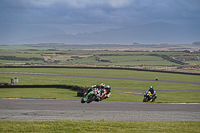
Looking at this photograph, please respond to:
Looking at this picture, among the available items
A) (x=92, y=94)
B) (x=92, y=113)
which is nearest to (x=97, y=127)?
(x=92, y=94)

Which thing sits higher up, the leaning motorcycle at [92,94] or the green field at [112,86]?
the leaning motorcycle at [92,94]

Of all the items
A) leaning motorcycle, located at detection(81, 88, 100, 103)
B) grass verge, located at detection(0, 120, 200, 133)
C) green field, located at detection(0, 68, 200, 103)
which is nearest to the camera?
grass verge, located at detection(0, 120, 200, 133)

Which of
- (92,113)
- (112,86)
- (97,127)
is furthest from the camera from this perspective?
(112,86)

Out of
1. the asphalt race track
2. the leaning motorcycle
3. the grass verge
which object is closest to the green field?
the asphalt race track

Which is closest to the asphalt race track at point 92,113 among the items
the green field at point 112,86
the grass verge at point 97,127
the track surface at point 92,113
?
the track surface at point 92,113

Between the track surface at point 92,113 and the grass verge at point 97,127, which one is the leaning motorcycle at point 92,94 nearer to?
the track surface at point 92,113

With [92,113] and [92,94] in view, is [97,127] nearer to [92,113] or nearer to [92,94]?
[92,94]

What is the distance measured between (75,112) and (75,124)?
4675mm

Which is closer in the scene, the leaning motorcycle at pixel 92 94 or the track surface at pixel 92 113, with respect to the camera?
the track surface at pixel 92 113

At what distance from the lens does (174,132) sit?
14.8 metres

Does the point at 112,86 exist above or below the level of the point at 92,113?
below

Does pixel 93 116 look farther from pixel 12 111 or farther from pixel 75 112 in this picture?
pixel 12 111

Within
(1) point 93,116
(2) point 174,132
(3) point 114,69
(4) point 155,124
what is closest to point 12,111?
(1) point 93,116

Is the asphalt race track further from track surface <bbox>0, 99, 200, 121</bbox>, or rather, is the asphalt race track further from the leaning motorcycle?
the leaning motorcycle
